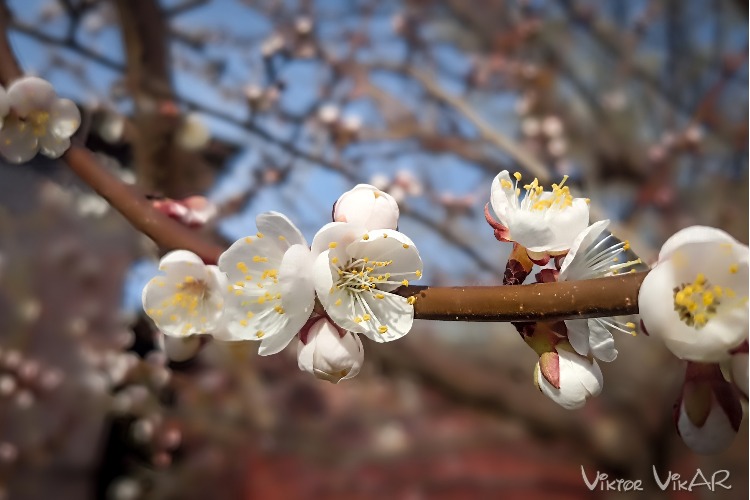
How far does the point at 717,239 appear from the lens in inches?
9.6

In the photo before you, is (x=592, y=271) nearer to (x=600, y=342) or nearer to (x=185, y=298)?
(x=600, y=342)

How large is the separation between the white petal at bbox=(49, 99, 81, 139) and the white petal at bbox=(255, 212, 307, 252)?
0.87 ft

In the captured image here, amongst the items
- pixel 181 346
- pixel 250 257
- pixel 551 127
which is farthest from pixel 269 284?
pixel 551 127

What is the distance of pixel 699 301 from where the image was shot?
0.83ft

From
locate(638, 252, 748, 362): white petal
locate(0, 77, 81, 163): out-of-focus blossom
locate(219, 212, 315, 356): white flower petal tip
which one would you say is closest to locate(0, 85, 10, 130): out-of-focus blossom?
locate(0, 77, 81, 163): out-of-focus blossom

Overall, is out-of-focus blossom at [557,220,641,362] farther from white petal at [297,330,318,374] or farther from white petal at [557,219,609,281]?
white petal at [297,330,318,374]

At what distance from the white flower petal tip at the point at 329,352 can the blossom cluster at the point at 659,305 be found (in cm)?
10

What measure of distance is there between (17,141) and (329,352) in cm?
38

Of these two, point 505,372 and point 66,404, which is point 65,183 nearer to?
point 66,404

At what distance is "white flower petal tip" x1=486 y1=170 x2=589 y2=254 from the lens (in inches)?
12.6

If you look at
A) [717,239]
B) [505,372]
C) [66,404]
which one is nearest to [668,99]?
[505,372]

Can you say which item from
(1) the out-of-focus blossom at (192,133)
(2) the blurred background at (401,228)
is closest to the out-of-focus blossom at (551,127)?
(2) the blurred background at (401,228)

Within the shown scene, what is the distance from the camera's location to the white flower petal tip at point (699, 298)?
0.80 feet

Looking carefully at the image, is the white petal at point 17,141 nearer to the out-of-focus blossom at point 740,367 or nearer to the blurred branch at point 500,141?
the out-of-focus blossom at point 740,367
